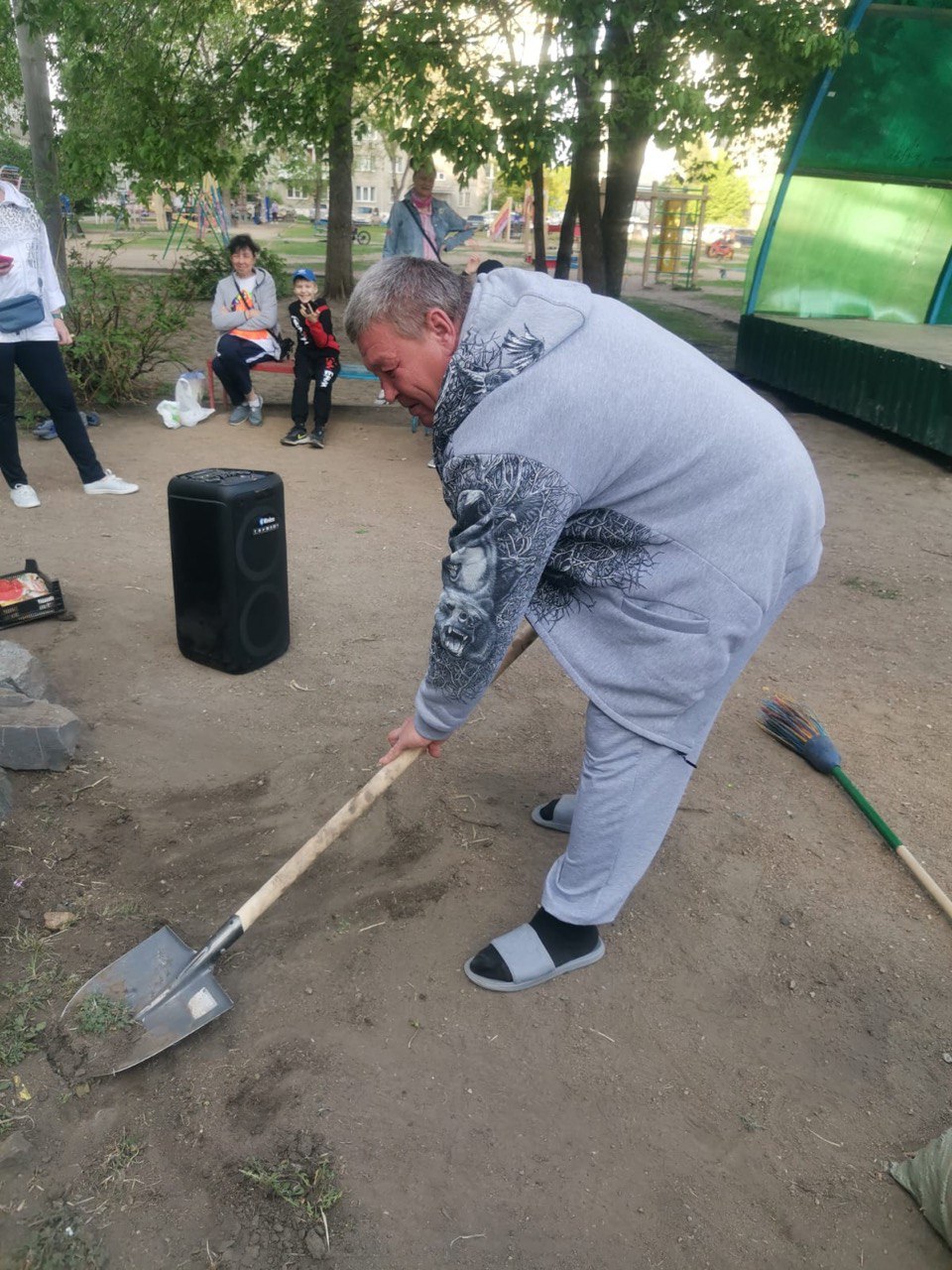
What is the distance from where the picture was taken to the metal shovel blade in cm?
219

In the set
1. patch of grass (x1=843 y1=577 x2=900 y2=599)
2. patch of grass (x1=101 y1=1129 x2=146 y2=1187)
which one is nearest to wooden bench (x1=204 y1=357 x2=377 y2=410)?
patch of grass (x1=843 y1=577 x2=900 y2=599)

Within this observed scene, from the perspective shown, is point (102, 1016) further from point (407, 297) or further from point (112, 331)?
point (112, 331)

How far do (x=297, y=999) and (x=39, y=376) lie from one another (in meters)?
4.24

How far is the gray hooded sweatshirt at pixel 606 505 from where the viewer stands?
1848 mm

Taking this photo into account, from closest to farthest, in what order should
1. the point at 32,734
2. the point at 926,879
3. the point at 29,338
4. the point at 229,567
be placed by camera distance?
the point at 926,879
the point at 32,734
the point at 229,567
the point at 29,338

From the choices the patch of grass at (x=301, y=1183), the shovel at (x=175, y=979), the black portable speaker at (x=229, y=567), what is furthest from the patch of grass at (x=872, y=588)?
the patch of grass at (x=301, y=1183)

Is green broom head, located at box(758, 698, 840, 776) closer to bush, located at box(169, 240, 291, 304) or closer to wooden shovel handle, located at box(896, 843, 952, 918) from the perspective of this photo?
wooden shovel handle, located at box(896, 843, 952, 918)

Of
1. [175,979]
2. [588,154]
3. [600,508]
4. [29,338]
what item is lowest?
[175,979]

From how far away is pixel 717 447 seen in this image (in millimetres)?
1965

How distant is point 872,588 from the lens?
523 centimetres

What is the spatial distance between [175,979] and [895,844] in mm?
2153

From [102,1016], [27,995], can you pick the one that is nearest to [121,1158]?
[102,1016]

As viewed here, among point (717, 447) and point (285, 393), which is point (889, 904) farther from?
point (285, 393)

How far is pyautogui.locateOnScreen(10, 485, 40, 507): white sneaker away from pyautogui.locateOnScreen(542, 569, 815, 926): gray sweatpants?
4.53 m
